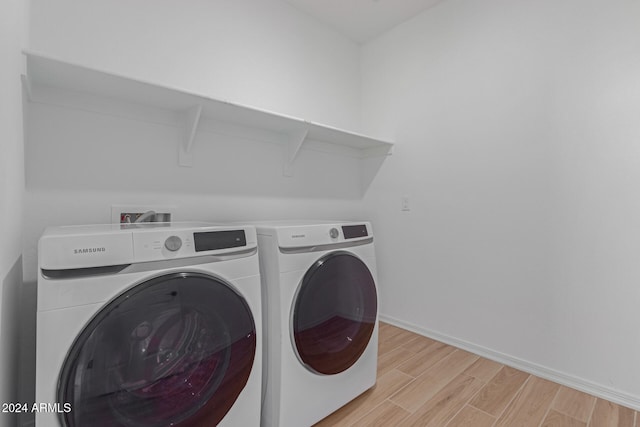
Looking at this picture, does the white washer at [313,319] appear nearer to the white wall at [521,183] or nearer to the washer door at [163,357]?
the washer door at [163,357]

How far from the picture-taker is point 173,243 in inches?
34.8

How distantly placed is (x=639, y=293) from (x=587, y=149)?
0.73 metres

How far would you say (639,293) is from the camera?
137 centimetres

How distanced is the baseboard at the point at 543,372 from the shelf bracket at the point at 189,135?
1932mm

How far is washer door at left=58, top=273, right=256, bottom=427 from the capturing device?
75 cm

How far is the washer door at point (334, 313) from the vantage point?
1.19 metres

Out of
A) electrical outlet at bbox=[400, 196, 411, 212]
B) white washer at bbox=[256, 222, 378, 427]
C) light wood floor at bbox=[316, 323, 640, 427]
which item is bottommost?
light wood floor at bbox=[316, 323, 640, 427]

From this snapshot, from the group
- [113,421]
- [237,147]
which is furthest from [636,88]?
[113,421]

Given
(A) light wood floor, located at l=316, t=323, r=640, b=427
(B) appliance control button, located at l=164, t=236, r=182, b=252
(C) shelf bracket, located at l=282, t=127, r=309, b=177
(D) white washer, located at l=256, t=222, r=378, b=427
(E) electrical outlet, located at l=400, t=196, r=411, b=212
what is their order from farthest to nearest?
(E) electrical outlet, located at l=400, t=196, r=411, b=212 < (C) shelf bracket, located at l=282, t=127, r=309, b=177 < (A) light wood floor, located at l=316, t=323, r=640, b=427 < (D) white washer, located at l=256, t=222, r=378, b=427 < (B) appliance control button, located at l=164, t=236, r=182, b=252

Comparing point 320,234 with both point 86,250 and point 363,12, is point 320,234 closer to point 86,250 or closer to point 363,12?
point 86,250

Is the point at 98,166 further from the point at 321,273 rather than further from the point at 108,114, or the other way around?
the point at 321,273

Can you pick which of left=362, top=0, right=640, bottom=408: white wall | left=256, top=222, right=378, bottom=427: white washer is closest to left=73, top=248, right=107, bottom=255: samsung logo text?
left=256, top=222, right=378, bottom=427: white washer

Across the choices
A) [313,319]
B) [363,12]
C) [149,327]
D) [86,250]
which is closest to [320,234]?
[313,319]

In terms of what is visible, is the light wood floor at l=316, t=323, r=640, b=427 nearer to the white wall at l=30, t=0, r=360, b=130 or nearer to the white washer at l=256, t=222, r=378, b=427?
the white washer at l=256, t=222, r=378, b=427
